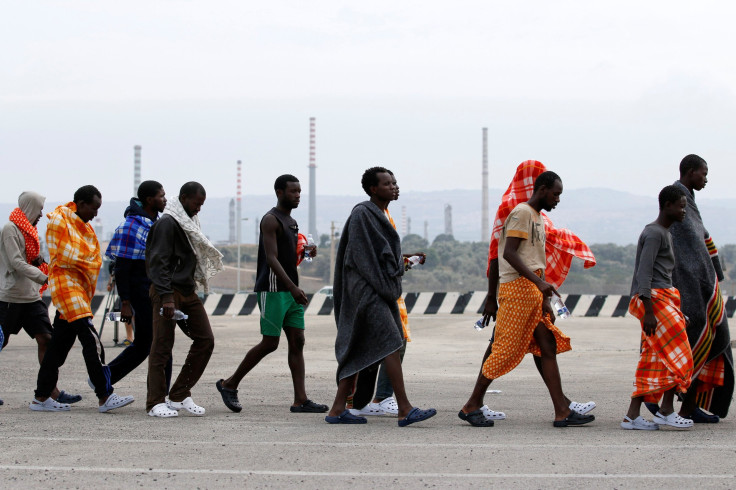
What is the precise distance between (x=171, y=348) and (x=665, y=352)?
140 inches

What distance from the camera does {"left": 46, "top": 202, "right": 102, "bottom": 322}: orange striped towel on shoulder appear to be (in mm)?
8328

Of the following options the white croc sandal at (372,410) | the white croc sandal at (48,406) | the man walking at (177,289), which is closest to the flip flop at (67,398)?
the white croc sandal at (48,406)

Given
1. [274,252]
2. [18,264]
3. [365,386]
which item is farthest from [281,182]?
[18,264]

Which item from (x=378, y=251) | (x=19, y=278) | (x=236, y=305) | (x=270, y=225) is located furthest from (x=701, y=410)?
(x=236, y=305)

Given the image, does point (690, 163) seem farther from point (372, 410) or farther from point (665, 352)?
point (372, 410)

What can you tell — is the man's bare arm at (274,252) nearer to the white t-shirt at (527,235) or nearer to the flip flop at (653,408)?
the white t-shirt at (527,235)

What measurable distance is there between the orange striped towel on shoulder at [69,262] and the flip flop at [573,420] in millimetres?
3654

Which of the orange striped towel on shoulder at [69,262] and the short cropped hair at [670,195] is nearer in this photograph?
the short cropped hair at [670,195]

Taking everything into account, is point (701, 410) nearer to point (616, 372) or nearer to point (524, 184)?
point (524, 184)

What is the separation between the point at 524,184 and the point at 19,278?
4.33 m

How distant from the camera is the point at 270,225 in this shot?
27.4ft

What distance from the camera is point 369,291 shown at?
25.3ft

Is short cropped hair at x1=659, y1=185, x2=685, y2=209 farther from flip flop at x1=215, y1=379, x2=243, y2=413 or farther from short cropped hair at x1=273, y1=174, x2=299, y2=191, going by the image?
flip flop at x1=215, y1=379, x2=243, y2=413

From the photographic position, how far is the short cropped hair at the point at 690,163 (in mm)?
8070
